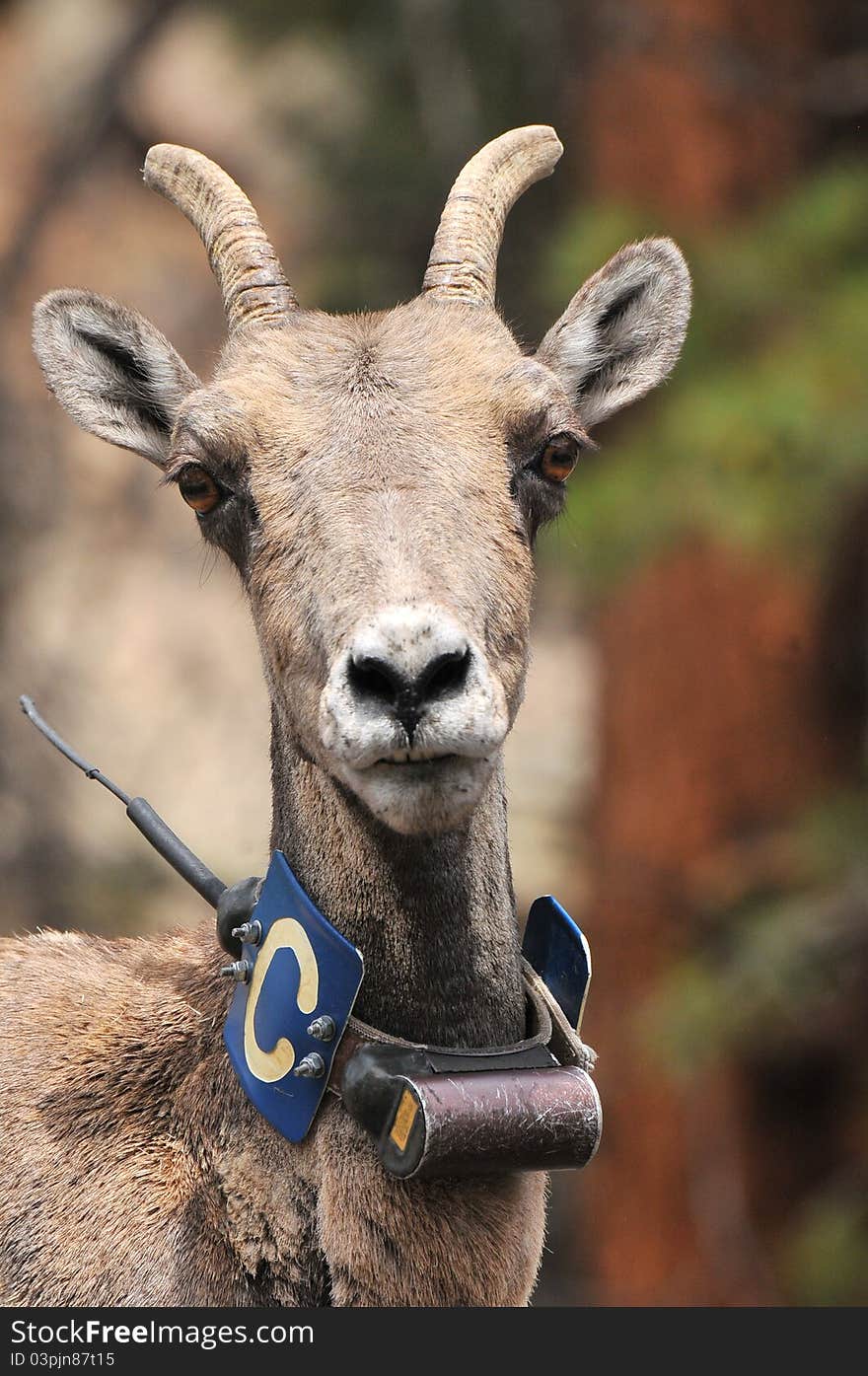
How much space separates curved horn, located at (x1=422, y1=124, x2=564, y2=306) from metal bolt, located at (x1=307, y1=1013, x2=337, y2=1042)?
87.9 inches

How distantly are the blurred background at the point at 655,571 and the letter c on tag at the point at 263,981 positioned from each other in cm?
671

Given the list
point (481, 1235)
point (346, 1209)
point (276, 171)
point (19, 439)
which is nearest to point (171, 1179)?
point (346, 1209)

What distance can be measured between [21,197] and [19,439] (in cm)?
437

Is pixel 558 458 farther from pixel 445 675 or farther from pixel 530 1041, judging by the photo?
pixel 530 1041

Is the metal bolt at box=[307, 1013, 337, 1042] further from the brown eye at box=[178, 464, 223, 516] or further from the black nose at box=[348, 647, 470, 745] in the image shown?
the brown eye at box=[178, 464, 223, 516]

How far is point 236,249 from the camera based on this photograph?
5250 millimetres

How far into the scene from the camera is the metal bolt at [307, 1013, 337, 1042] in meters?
4.33

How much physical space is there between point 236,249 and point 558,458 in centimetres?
118

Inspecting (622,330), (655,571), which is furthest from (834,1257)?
(622,330)

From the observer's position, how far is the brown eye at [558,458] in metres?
4.95

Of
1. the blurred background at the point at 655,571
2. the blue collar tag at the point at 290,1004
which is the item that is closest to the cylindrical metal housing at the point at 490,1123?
the blue collar tag at the point at 290,1004

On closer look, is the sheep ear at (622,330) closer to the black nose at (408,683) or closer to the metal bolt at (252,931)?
the black nose at (408,683)

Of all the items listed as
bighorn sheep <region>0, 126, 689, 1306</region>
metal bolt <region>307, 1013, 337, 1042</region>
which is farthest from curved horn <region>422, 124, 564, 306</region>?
metal bolt <region>307, 1013, 337, 1042</region>

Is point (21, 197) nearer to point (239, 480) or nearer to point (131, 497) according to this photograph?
point (131, 497)
